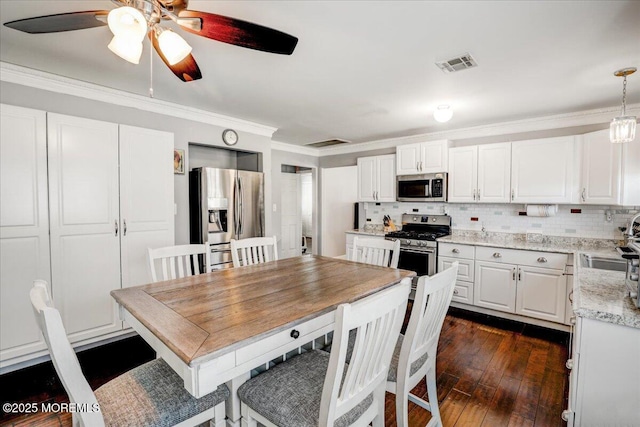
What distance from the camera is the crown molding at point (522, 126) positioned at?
10.5ft

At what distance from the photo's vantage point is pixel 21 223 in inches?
87.1

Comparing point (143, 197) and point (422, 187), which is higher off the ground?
point (422, 187)

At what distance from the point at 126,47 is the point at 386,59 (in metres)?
1.64

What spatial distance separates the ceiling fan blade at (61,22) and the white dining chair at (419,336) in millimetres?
1850

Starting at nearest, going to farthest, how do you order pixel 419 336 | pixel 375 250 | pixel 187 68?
pixel 419 336 < pixel 187 68 < pixel 375 250

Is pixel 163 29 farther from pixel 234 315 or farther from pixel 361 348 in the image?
pixel 361 348

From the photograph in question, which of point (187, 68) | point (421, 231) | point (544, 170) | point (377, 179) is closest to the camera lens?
point (187, 68)

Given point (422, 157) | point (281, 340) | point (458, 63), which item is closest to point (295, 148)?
point (422, 157)

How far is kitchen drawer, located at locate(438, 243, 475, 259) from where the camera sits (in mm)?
3586

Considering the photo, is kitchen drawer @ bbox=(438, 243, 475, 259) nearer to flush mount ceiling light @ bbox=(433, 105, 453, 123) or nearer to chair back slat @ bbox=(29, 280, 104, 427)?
flush mount ceiling light @ bbox=(433, 105, 453, 123)

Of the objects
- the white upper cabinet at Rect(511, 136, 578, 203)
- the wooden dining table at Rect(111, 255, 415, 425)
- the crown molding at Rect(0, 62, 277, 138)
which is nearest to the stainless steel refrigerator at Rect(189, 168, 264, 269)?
the crown molding at Rect(0, 62, 277, 138)

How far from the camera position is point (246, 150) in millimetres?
3996

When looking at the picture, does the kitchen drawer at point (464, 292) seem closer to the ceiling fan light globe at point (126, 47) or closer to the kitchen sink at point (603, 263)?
the kitchen sink at point (603, 263)

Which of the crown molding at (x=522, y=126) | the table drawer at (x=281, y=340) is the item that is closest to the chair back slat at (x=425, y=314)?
the table drawer at (x=281, y=340)
